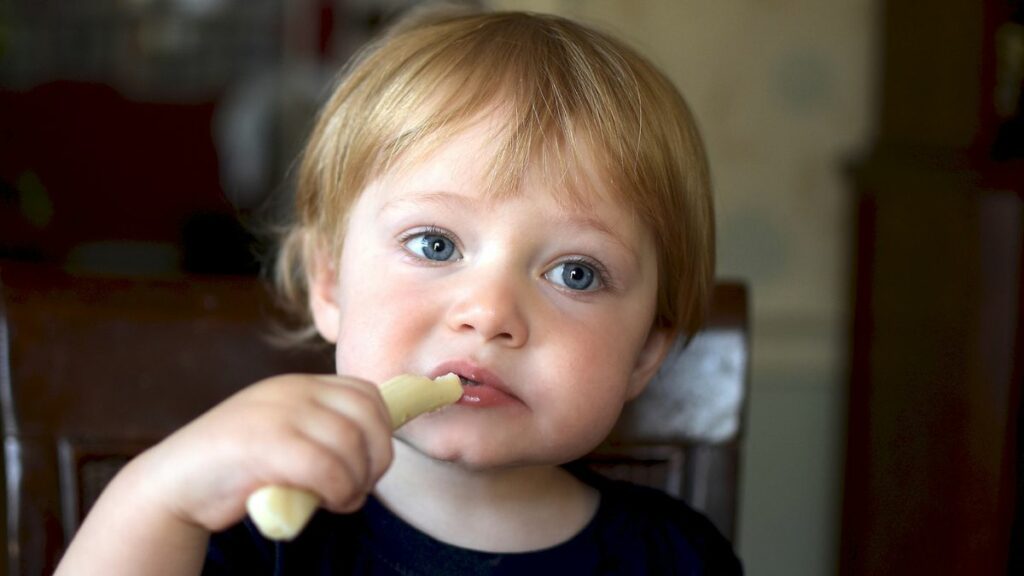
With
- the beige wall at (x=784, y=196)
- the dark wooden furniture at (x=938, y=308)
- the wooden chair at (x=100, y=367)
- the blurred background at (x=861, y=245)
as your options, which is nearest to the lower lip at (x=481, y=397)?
the wooden chair at (x=100, y=367)

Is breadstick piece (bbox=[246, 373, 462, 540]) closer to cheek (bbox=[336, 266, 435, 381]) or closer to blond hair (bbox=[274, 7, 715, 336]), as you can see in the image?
cheek (bbox=[336, 266, 435, 381])

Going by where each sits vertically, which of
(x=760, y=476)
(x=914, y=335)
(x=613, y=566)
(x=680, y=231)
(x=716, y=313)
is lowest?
(x=760, y=476)

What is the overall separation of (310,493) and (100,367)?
51cm

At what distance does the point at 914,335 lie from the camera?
66.3 inches

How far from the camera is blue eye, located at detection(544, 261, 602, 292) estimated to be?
83cm

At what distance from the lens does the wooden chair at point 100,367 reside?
38.9 inches

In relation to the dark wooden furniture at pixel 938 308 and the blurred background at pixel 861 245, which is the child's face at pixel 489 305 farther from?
the dark wooden furniture at pixel 938 308

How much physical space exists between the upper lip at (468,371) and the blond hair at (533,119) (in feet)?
0.42

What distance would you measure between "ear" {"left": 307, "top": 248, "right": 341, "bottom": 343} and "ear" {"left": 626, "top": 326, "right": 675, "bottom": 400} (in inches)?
10.2

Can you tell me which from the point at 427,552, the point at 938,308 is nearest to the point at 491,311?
the point at 427,552

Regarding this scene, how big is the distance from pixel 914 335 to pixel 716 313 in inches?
28.4

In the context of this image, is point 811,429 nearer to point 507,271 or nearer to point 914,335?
point 914,335

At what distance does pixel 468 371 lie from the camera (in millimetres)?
763

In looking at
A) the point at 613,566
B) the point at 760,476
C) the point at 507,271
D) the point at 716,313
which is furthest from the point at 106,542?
the point at 760,476
